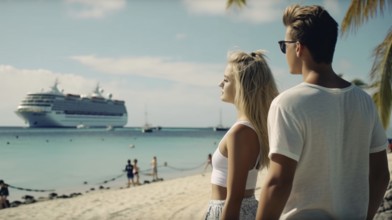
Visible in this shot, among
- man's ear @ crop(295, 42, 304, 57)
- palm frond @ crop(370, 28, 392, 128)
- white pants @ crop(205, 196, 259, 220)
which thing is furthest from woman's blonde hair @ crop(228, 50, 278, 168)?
palm frond @ crop(370, 28, 392, 128)

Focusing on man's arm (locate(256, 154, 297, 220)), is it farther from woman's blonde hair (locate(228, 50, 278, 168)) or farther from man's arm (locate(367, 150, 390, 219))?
woman's blonde hair (locate(228, 50, 278, 168))

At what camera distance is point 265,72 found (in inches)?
80.2

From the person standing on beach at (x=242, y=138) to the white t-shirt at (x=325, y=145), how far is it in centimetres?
47

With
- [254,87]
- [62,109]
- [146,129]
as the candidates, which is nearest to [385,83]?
[254,87]

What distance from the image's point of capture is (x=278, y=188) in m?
1.27

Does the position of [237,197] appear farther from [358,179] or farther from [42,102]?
[42,102]

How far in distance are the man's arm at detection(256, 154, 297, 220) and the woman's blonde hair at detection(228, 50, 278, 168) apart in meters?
0.67

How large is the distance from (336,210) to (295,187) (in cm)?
18

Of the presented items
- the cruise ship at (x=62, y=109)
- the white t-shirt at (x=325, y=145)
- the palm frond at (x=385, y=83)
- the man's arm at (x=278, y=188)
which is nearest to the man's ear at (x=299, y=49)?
the white t-shirt at (x=325, y=145)

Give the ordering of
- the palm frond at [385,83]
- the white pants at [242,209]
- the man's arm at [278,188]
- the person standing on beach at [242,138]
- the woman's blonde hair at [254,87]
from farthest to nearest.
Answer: the palm frond at [385,83], the white pants at [242,209], the woman's blonde hair at [254,87], the person standing on beach at [242,138], the man's arm at [278,188]

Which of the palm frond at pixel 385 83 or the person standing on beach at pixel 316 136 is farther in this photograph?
the palm frond at pixel 385 83

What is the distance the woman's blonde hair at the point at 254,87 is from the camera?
6.46 ft

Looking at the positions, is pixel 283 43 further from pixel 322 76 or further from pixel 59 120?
pixel 59 120

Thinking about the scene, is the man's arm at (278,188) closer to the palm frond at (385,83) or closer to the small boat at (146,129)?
the palm frond at (385,83)
